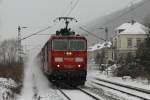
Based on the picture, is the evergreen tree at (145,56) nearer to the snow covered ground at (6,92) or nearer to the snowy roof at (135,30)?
the snow covered ground at (6,92)

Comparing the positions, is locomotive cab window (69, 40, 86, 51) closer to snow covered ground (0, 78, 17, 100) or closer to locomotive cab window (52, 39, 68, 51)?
locomotive cab window (52, 39, 68, 51)

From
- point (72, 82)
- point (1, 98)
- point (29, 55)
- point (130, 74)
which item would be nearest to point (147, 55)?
point (130, 74)

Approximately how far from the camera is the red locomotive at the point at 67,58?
26672 mm

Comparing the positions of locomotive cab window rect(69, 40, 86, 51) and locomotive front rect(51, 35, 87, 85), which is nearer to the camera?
locomotive front rect(51, 35, 87, 85)

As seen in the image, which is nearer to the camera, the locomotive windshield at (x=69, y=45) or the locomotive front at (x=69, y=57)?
the locomotive front at (x=69, y=57)

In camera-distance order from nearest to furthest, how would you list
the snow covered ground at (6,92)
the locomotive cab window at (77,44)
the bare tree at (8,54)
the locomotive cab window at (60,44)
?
the snow covered ground at (6,92)
the locomotive cab window at (60,44)
the locomotive cab window at (77,44)
the bare tree at (8,54)

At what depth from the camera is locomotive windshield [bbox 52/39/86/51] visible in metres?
27.1

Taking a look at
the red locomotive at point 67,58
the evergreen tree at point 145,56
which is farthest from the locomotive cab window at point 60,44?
the evergreen tree at point 145,56

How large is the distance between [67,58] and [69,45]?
940 mm

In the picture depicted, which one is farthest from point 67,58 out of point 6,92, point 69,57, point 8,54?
point 8,54

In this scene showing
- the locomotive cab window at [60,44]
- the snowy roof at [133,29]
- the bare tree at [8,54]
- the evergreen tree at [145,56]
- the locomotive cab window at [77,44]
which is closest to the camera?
the locomotive cab window at [60,44]

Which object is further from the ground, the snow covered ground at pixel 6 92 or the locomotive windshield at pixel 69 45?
the locomotive windshield at pixel 69 45

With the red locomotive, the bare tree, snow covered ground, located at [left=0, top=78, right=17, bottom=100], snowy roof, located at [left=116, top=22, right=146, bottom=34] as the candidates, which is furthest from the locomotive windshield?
snowy roof, located at [left=116, top=22, right=146, bottom=34]

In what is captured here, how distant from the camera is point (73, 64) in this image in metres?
26.8
